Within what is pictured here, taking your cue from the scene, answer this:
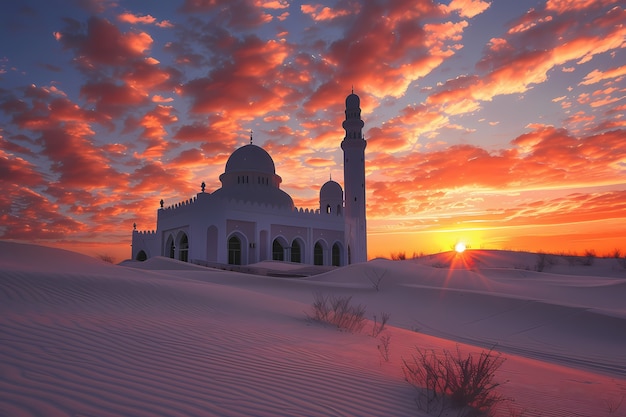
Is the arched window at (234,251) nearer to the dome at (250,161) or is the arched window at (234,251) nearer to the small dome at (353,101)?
the dome at (250,161)

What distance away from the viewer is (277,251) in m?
35.2

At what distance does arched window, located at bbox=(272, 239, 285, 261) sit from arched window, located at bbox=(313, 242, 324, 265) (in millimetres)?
3991

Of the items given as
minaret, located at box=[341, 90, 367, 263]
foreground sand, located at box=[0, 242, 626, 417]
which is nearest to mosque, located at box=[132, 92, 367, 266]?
minaret, located at box=[341, 90, 367, 263]

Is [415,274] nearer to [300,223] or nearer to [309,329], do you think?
[309,329]

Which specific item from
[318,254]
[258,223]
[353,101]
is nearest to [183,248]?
[258,223]

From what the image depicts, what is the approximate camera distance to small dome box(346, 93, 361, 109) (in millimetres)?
41156

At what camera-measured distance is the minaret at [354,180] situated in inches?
1577

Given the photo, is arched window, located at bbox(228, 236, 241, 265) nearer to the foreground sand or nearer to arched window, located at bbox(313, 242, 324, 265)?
arched window, located at bbox(313, 242, 324, 265)

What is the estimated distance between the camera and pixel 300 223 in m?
36.1

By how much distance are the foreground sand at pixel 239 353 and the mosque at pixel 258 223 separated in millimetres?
18308

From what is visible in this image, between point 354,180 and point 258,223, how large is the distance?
11.9 metres

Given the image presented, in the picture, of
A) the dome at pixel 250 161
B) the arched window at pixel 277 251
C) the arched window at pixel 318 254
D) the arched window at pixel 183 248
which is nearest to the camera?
the arched window at pixel 183 248

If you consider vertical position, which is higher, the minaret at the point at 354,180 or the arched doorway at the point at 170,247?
the minaret at the point at 354,180

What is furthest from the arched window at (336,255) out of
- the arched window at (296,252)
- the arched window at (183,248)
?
the arched window at (183,248)
